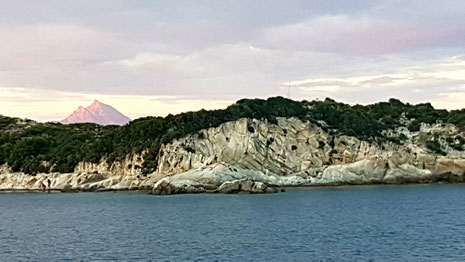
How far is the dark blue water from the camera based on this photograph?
38.6 metres

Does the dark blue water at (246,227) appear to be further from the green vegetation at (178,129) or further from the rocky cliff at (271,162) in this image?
the green vegetation at (178,129)

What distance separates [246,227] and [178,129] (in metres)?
55.5

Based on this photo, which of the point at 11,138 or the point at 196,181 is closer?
the point at 196,181

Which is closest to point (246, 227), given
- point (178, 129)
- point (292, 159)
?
point (292, 159)

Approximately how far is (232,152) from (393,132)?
108ft

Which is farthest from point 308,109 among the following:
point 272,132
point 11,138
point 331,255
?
point 331,255

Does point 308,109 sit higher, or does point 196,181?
point 308,109

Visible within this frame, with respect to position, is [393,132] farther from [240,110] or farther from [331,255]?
[331,255]

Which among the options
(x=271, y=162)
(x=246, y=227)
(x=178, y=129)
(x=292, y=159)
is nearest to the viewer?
(x=246, y=227)

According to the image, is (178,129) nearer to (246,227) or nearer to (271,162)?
(271,162)

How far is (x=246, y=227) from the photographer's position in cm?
5088

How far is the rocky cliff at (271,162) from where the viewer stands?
3691 inches

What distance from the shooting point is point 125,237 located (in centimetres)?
4703

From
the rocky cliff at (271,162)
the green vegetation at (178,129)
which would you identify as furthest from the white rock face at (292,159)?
the green vegetation at (178,129)
